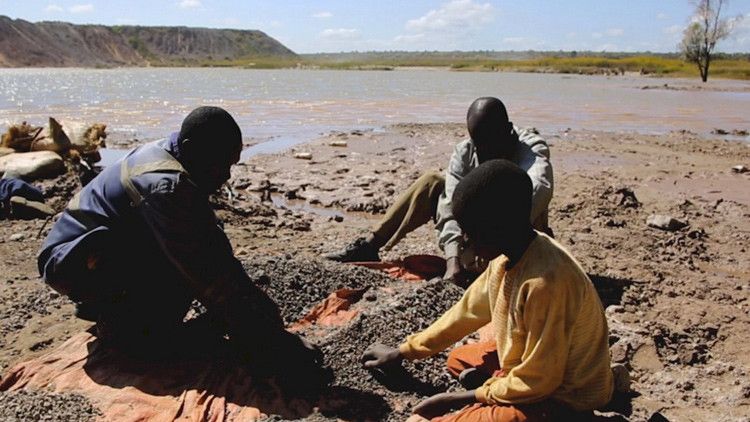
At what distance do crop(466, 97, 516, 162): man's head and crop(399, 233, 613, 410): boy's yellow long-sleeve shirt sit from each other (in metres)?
1.93

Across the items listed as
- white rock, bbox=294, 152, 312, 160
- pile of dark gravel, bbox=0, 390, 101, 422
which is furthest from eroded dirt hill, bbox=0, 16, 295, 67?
pile of dark gravel, bbox=0, 390, 101, 422

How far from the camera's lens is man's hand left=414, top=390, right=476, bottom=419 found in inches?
93.1

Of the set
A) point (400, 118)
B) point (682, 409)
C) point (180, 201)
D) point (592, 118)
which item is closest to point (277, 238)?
point (180, 201)

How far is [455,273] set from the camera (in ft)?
13.6

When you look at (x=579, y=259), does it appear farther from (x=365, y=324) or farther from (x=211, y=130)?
(x=211, y=130)

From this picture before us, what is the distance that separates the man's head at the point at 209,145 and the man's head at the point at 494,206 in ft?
3.94

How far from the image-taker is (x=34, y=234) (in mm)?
5988

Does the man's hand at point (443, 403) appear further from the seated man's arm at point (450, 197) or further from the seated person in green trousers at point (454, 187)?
the seated man's arm at point (450, 197)

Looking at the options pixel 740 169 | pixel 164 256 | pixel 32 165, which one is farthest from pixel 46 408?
pixel 740 169

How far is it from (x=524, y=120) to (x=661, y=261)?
11064mm

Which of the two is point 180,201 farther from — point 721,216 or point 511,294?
point 721,216

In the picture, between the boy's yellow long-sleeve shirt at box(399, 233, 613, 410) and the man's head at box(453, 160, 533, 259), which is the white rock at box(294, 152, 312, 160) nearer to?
the boy's yellow long-sleeve shirt at box(399, 233, 613, 410)

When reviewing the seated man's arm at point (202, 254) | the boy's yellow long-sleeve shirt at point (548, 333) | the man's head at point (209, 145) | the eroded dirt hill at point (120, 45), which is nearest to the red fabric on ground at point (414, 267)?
the seated man's arm at point (202, 254)

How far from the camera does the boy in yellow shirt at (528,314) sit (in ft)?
6.72
